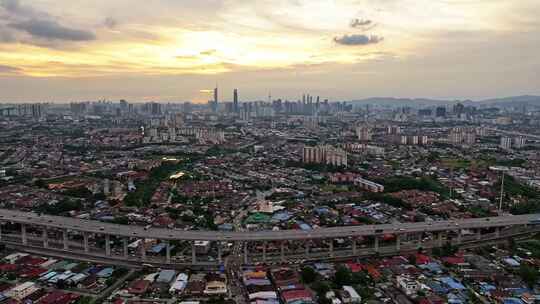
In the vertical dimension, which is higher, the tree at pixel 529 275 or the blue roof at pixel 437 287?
the tree at pixel 529 275

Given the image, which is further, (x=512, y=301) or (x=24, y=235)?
(x=24, y=235)

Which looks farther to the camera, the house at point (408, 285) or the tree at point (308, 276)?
the tree at point (308, 276)

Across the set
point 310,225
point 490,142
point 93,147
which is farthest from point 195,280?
point 490,142

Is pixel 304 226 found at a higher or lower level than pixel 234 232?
lower

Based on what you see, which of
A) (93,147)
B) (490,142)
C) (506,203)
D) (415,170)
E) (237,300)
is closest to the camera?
(237,300)

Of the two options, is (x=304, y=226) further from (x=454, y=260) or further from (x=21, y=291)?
(x=21, y=291)

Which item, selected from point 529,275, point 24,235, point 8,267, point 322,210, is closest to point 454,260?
point 529,275

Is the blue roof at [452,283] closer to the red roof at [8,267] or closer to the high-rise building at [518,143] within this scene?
the red roof at [8,267]

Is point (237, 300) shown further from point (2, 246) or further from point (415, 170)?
point (415, 170)

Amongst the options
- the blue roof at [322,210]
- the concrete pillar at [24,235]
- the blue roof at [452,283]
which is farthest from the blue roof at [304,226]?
the concrete pillar at [24,235]
